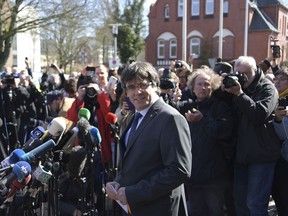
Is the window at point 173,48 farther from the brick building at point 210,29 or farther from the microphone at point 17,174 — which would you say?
the microphone at point 17,174

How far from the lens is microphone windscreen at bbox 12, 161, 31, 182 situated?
6.49 feet

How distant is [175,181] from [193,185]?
1.46 metres

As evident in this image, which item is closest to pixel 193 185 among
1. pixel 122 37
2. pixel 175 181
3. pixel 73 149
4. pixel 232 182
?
pixel 232 182

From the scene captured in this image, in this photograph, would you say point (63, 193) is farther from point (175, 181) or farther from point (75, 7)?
point (75, 7)

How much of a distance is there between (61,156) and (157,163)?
1.21 m

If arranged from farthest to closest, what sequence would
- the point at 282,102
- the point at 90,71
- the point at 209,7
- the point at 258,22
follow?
the point at 209,7
the point at 258,22
the point at 90,71
the point at 282,102

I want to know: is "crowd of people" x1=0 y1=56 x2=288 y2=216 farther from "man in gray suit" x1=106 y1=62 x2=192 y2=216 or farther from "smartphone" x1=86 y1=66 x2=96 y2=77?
"smartphone" x1=86 y1=66 x2=96 y2=77

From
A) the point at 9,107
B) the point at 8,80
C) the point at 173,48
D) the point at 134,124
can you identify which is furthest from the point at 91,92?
the point at 173,48

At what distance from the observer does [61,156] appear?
2998 mm

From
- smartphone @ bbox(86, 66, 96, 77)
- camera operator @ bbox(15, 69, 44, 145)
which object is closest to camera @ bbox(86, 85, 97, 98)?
smartphone @ bbox(86, 66, 96, 77)

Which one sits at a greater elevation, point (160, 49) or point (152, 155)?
point (160, 49)

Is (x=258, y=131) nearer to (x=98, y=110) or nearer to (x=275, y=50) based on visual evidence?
(x=98, y=110)

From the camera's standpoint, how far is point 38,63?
5419cm

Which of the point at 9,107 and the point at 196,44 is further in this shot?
the point at 196,44
